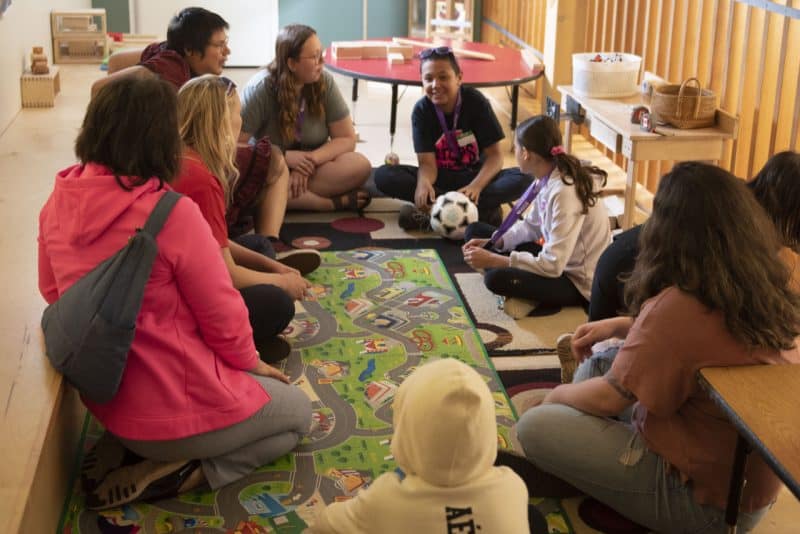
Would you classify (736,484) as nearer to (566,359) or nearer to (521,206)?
(566,359)

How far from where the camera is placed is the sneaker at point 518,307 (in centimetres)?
328

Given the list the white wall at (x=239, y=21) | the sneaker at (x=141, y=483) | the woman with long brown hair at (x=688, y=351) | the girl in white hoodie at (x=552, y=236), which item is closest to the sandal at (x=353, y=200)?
the girl in white hoodie at (x=552, y=236)

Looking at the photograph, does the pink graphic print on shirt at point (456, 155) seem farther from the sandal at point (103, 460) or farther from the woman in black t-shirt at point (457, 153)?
the sandal at point (103, 460)

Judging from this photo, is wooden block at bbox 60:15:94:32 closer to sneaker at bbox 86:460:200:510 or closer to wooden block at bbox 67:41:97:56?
wooden block at bbox 67:41:97:56

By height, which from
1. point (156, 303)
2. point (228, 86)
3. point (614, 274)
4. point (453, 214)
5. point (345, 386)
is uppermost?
point (228, 86)

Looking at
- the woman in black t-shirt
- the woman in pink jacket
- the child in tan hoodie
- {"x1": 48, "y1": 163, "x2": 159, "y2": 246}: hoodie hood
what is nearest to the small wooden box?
the woman in black t-shirt

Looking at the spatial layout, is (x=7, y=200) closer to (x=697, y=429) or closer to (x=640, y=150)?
(x=640, y=150)

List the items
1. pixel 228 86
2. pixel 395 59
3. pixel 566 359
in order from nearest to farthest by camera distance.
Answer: pixel 566 359
pixel 228 86
pixel 395 59

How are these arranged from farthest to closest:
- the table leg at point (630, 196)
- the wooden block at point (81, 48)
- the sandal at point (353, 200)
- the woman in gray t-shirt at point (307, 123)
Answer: the wooden block at point (81, 48), the sandal at point (353, 200), the woman in gray t-shirt at point (307, 123), the table leg at point (630, 196)

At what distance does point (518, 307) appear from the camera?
3.29 metres

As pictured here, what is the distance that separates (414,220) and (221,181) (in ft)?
4.98

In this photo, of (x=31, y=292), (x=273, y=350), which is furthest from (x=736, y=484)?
(x=31, y=292)

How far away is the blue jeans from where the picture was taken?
205 centimetres

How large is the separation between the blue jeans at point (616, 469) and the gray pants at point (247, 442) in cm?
55
